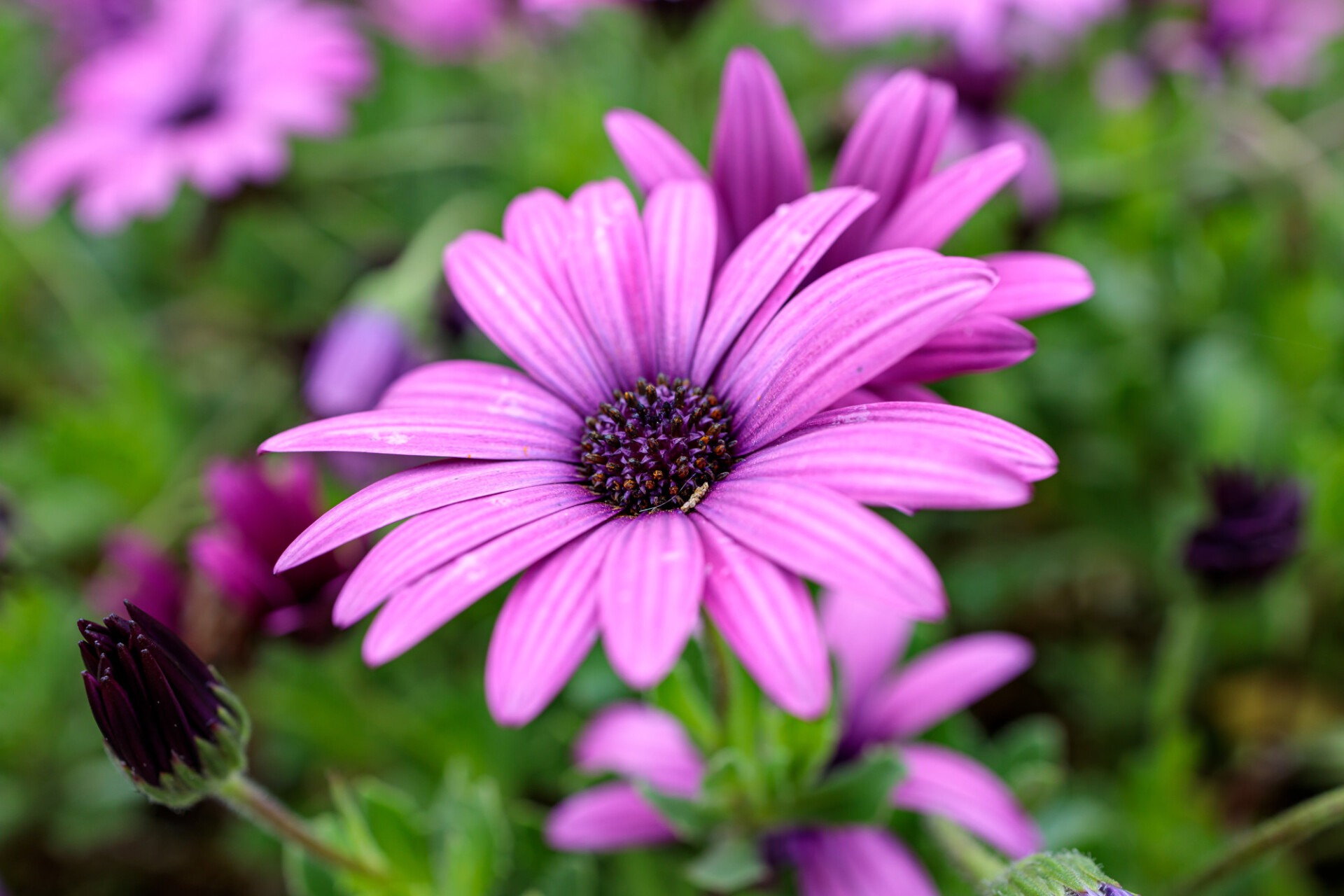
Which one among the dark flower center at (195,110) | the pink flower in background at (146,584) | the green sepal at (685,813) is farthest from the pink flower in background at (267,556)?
the dark flower center at (195,110)

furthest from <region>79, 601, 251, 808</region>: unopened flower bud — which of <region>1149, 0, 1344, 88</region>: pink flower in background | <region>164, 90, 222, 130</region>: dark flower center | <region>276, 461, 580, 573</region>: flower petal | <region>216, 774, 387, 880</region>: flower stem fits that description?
<region>1149, 0, 1344, 88</region>: pink flower in background

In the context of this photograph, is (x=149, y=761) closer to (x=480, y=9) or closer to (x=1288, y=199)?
(x=1288, y=199)

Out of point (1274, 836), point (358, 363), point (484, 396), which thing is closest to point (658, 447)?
point (484, 396)

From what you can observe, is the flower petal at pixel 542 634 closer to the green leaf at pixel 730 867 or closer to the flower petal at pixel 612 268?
the flower petal at pixel 612 268

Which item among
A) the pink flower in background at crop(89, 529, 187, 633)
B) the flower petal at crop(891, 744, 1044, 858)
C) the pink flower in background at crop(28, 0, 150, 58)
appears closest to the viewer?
the flower petal at crop(891, 744, 1044, 858)

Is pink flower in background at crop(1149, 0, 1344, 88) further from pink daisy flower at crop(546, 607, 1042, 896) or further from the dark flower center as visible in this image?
the dark flower center

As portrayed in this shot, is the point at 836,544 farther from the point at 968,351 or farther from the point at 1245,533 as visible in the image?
the point at 1245,533
